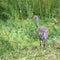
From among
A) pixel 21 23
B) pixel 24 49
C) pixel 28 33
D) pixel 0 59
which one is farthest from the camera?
pixel 21 23

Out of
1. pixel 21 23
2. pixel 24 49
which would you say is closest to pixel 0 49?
pixel 24 49

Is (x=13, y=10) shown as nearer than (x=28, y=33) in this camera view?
No

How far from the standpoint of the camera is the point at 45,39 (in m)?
6.53

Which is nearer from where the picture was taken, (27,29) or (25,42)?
(25,42)

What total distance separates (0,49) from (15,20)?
168cm

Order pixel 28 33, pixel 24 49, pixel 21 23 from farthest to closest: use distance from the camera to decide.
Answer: pixel 21 23, pixel 28 33, pixel 24 49

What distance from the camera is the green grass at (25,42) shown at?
609 cm

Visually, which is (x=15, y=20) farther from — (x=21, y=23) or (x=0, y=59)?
(x=0, y=59)

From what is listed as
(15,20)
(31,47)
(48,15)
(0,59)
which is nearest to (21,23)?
(15,20)

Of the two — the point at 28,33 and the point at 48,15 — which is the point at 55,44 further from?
the point at 48,15

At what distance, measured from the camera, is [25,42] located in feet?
22.1

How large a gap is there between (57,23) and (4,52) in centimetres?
212

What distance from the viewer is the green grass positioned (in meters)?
6.09

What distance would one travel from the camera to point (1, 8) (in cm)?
812
